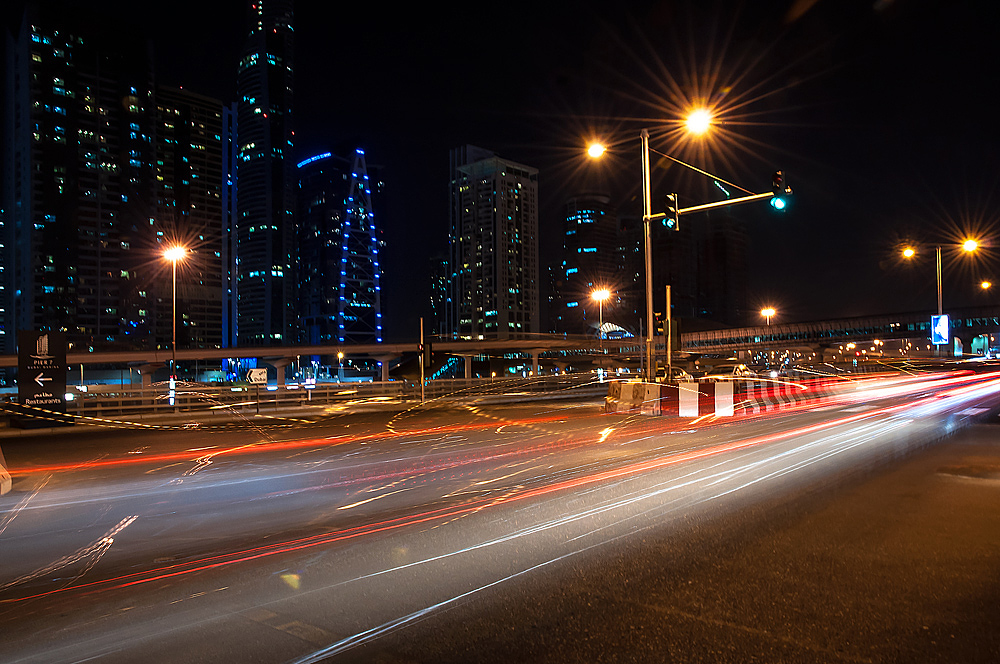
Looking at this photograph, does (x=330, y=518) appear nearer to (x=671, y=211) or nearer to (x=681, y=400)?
(x=671, y=211)

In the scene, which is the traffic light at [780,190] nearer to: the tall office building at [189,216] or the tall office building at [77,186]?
the tall office building at [77,186]

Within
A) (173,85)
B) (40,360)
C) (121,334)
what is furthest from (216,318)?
(40,360)

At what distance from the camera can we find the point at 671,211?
60.4 feet

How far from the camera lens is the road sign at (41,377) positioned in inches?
792

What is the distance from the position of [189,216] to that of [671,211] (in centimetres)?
19602

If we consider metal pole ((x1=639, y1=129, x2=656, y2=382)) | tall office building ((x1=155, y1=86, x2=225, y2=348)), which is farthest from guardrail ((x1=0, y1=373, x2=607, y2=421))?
tall office building ((x1=155, y1=86, x2=225, y2=348))

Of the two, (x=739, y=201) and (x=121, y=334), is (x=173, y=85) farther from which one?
(x=739, y=201)

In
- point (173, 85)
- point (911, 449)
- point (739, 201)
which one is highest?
point (173, 85)

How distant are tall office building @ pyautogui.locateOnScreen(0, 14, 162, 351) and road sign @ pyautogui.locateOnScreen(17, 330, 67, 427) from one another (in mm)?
114950

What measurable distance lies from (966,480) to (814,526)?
4601 millimetres

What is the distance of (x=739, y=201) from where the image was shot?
17.7 meters

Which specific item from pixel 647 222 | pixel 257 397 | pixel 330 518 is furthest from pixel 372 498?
pixel 257 397

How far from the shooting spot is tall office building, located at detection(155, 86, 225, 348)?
162 meters

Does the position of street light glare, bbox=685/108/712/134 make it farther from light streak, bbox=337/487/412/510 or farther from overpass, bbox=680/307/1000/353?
overpass, bbox=680/307/1000/353
